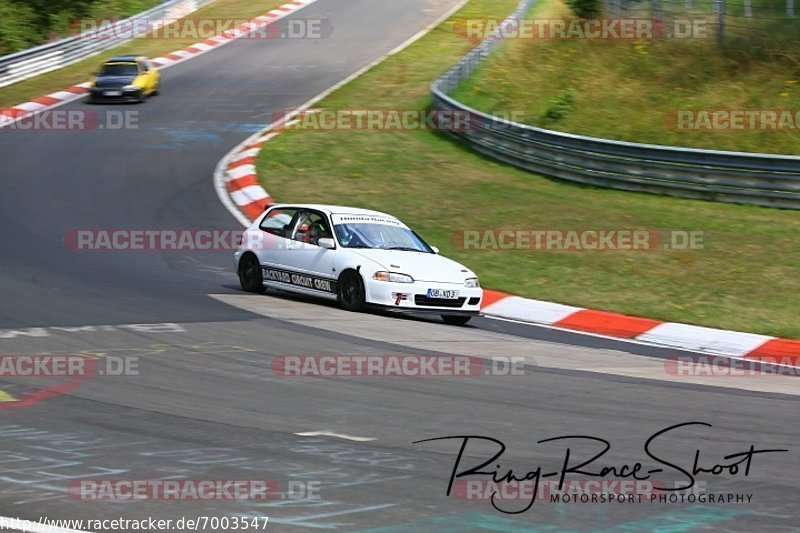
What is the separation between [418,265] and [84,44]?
28.5 meters

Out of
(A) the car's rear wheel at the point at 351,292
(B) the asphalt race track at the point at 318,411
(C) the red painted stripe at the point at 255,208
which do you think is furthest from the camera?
(C) the red painted stripe at the point at 255,208

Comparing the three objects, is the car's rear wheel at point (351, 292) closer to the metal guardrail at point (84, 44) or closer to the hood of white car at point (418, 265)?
the hood of white car at point (418, 265)

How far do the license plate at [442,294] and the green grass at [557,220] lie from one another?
2160mm

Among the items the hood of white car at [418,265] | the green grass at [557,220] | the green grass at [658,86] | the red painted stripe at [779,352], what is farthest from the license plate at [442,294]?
the green grass at [658,86]

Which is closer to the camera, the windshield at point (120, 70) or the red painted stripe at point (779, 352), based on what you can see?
the red painted stripe at point (779, 352)

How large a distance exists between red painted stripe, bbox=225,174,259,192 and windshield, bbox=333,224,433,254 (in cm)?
818

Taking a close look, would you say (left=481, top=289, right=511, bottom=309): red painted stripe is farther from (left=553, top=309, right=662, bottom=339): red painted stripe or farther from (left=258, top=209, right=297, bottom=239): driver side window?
(left=258, top=209, right=297, bottom=239): driver side window

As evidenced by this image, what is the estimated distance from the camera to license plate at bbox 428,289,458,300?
46.6 ft

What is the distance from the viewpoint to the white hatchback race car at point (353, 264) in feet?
46.7

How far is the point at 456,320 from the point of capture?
1465cm

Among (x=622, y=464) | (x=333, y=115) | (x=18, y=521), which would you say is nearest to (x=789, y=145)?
(x=333, y=115)

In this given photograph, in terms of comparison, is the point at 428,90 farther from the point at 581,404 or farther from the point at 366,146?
the point at 581,404

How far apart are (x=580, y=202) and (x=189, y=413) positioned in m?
14.1

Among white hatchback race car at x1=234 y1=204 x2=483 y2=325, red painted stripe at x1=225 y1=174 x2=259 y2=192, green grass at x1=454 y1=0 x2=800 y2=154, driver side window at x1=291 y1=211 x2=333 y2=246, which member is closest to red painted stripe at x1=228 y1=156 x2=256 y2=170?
red painted stripe at x1=225 y1=174 x2=259 y2=192
